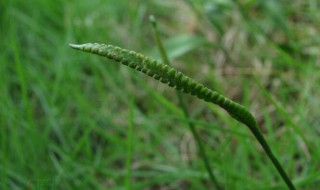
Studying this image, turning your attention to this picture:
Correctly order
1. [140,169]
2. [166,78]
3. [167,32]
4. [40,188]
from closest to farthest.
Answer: [166,78]
[40,188]
[140,169]
[167,32]

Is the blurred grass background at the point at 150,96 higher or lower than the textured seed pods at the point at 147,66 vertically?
higher

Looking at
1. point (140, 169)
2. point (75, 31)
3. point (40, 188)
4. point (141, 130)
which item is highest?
point (75, 31)

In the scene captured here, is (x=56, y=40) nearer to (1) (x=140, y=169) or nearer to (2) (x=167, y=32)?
(2) (x=167, y=32)

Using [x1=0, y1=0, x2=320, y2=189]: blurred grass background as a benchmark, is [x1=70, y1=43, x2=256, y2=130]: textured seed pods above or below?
below

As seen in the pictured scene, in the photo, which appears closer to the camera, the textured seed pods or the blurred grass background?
the textured seed pods

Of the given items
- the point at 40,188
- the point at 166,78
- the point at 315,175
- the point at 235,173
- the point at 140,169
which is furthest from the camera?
the point at 140,169

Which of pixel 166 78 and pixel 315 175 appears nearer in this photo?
pixel 166 78

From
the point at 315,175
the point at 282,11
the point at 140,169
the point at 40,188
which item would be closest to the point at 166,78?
the point at 40,188

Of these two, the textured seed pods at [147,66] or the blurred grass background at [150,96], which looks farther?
the blurred grass background at [150,96]

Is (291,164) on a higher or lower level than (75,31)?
lower
